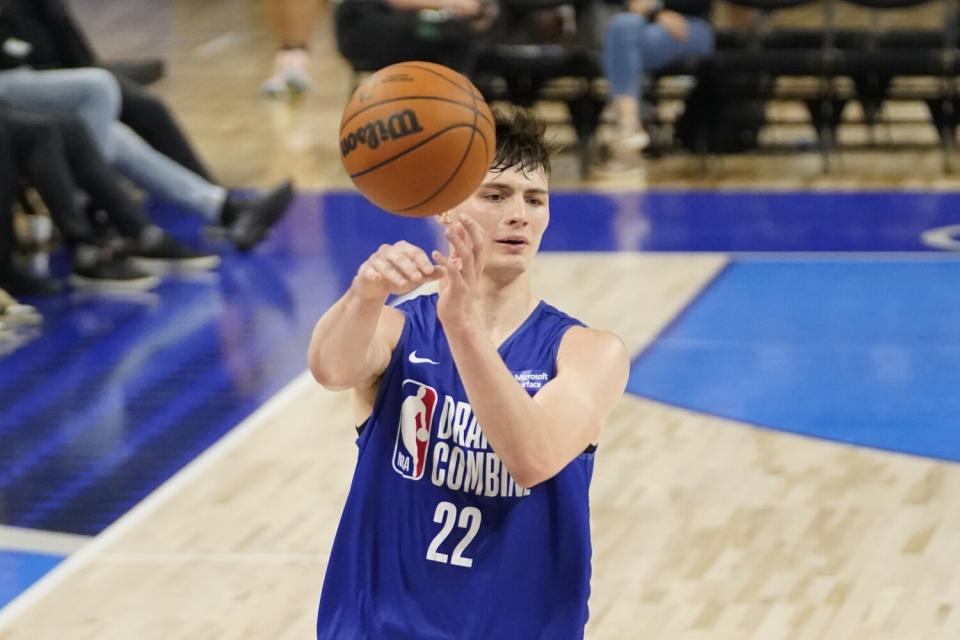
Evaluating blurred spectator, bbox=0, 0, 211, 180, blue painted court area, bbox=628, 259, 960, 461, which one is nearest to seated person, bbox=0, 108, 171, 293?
blurred spectator, bbox=0, 0, 211, 180

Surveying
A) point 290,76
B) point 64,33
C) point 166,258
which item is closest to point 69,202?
point 166,258

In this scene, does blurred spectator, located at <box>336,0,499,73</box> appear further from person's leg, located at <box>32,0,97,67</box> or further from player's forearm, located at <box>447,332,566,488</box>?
player's forearm, located at <box>447,332,566,488</box>

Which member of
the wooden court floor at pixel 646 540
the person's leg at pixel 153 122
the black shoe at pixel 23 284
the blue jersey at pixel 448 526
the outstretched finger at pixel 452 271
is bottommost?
the black shoe at pixel 23 284

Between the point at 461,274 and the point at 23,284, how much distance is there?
6.17 m

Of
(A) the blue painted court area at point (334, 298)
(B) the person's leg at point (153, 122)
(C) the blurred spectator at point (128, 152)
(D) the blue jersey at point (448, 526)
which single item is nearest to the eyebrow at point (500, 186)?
(D) the blue jersey at point (448, 526)

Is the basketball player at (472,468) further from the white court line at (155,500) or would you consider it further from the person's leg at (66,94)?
the person's leg at (66,94)

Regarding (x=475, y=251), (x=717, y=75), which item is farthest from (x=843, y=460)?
(x=717, y=75)

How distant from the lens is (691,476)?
19.0 feet

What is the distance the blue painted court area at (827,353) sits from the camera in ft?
20.8

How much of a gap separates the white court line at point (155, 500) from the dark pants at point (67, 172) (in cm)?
194

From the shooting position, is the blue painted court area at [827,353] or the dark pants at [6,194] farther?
the dark pants at [6,194]

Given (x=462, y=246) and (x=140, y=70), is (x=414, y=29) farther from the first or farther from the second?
(x=462, y=246)

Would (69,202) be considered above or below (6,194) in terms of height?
below

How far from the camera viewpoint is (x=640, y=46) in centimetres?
1045
